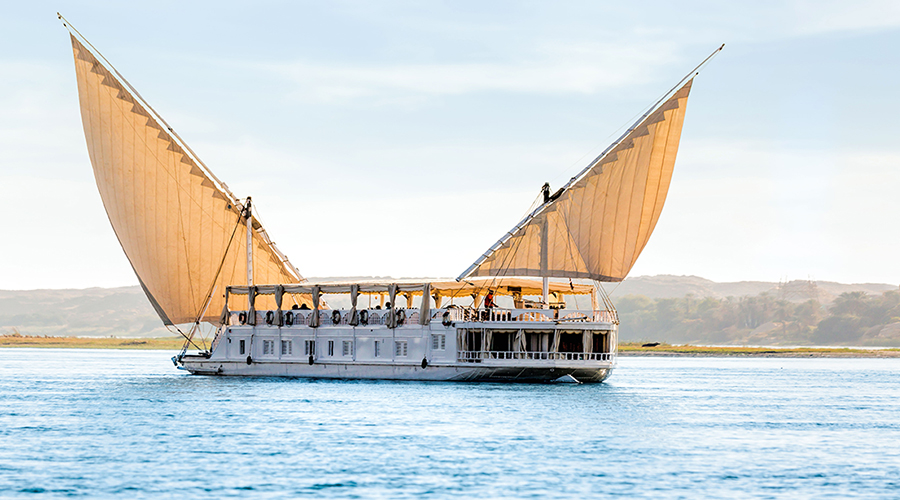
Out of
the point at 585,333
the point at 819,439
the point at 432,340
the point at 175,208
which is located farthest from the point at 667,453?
the point at 175,208

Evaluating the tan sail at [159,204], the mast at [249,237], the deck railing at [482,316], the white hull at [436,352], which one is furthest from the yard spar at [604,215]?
the tan sail at [159,204]

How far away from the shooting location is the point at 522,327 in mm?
61719

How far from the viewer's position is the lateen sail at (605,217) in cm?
6544

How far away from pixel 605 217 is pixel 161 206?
106 ft

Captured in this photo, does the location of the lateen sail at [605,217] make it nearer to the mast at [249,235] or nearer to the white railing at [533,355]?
the white railing at [533,355]

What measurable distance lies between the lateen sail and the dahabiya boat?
0.09 m

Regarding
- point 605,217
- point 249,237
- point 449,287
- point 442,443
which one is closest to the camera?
point 442,443

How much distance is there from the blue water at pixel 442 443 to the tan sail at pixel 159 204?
1364 cm

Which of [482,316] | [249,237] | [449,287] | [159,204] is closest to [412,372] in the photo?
[482,316]

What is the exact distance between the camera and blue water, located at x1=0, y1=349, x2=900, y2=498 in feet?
98.8

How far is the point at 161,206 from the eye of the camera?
7369 cm

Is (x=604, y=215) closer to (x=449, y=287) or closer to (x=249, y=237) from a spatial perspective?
(x=449, y=287)

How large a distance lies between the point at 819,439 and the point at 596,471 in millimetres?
13718

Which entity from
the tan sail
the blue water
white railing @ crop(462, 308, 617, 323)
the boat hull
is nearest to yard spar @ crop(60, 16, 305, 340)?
the tan sail
